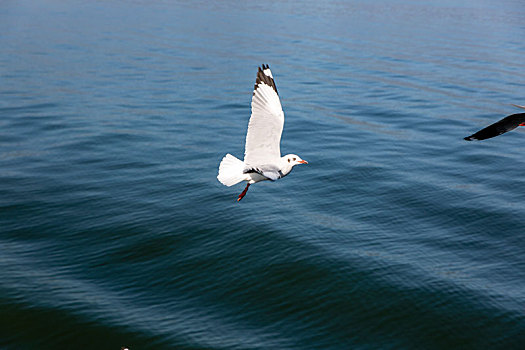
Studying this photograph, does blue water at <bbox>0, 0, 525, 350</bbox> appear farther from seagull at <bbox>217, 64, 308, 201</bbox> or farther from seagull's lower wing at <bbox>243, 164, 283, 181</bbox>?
seagull's lower wing at <bbox>243, 164, 283, 181</bbox>

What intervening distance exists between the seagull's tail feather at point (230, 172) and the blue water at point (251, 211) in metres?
7.50

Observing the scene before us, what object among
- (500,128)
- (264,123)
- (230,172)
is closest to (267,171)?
(230,172)

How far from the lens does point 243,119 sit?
46375 millimetres

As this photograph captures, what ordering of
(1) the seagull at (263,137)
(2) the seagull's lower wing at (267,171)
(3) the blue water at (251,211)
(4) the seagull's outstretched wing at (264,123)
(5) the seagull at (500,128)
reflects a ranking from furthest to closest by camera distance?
(3) the blue water at (251,211) → (4) the seagull's outstretched wing at (264,123) → (1) the seagull at (263,137) → (5) the seagull at (500,128) → (2) the seagull's lower wing at (267,171)

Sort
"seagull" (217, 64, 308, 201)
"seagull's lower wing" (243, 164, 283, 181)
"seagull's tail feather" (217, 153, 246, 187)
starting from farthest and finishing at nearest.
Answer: "seagull" (217, 64, 308, 201), "seagull's tail feather" (217, 153, 246, 187), "seagull's lower wing" (243, 164, 283, 181)

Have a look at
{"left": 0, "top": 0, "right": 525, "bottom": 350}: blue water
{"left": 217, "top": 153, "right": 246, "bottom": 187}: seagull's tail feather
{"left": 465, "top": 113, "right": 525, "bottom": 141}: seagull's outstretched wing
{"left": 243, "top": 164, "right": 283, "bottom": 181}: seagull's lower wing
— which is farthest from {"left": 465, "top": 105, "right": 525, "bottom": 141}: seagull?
{"left": 0, "top": 0, "right": 525, "bottom": 350}: blue water

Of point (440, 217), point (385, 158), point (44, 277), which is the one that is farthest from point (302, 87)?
point (44, 277)

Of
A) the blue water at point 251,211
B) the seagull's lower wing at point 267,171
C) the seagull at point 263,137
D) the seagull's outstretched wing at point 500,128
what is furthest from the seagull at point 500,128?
the blue water at point 251,211

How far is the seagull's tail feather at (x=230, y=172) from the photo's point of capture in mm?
14883

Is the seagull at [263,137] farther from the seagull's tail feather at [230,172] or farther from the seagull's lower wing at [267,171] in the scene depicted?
the seagull's lower wing at [267,171]

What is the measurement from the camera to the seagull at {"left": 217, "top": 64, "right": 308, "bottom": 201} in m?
15.4

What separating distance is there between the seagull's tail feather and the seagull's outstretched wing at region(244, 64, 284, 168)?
12.6 inches

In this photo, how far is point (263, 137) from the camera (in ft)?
53.3

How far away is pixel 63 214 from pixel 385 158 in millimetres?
18654
